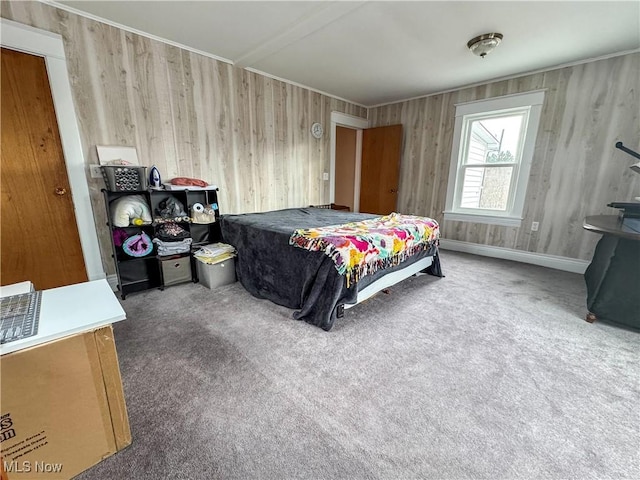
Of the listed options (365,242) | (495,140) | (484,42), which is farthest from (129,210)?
(495,140)

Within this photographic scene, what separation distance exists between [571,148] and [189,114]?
4440 mm

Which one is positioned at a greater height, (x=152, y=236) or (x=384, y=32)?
(x=384, y=32)

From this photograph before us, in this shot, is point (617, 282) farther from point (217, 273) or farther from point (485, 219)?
point (217, 273)

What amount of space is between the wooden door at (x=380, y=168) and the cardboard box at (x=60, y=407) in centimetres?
448

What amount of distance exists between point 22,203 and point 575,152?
5.54 meters

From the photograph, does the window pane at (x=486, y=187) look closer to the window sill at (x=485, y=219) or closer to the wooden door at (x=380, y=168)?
the window sill at (x=485, y=219)

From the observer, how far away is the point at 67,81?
2.19 meters

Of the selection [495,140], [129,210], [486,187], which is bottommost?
[129,210]

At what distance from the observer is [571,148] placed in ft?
10.2

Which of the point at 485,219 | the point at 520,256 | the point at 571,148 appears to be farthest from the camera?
the point at 485,219

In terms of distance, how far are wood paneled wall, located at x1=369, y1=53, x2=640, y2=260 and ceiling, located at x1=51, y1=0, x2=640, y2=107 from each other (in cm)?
21

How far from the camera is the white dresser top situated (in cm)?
83

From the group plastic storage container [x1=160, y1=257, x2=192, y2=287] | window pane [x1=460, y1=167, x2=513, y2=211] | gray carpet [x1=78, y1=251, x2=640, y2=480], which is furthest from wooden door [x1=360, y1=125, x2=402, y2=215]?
plastic storage container [x1=160, y1=257, x2=192, y2=287]
